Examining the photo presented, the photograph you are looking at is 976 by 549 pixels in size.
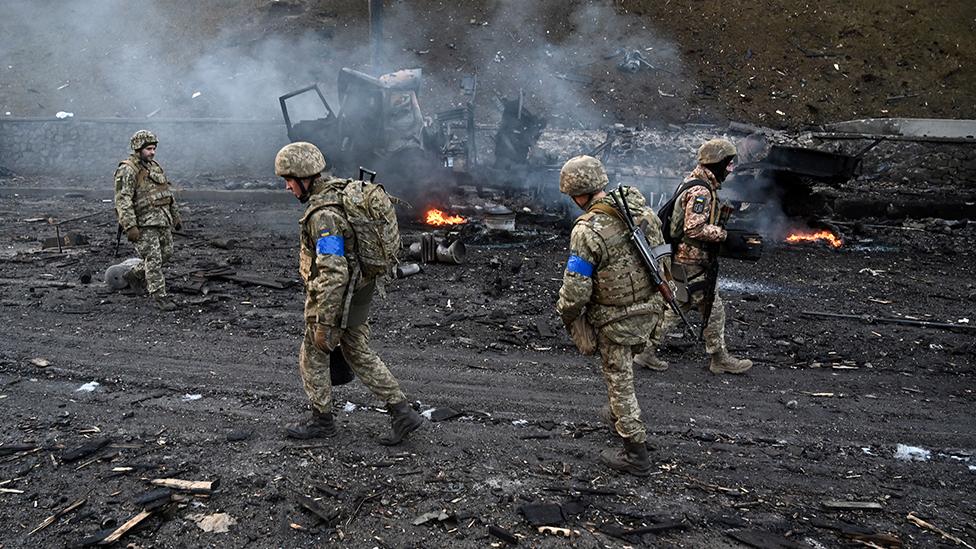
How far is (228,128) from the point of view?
1827cm

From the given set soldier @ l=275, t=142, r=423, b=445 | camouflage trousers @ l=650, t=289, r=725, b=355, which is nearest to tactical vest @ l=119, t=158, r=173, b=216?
soldier @ l=275, t=142, r=423, b=445

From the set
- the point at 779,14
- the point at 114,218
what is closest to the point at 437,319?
the point at 114,218

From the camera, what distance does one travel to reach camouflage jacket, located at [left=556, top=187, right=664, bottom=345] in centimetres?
412

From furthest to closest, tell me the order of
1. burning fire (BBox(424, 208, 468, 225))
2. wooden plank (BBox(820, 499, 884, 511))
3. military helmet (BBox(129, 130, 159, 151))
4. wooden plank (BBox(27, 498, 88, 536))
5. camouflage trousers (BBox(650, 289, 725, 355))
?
1. burning fire (BBox(424, 208, 468, 225))
2. military helmet (BBox(129, 130, 159, 151))
3. camouflage trousers (BBox(650, 289, 725, 355))
4. wooden plank (BBox(820, 499, 884, 511))
5. wooden plank (BBox(27, 498, 88, 536))

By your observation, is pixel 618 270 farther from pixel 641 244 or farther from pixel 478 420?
pixel 478 420

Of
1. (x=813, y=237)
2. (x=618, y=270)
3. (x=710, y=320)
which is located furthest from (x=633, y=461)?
(x=813, y=237)

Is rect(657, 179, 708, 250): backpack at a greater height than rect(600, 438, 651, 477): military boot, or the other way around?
rect(657, 179, 708, 250): backpack

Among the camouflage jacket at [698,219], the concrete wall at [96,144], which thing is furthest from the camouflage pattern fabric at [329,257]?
the concrete wall at [96,144]

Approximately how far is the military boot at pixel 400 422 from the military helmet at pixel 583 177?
184 cm

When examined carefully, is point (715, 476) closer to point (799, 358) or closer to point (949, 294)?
point (799, 358)

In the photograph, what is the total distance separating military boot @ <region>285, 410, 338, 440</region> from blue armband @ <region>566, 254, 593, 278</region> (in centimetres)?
203

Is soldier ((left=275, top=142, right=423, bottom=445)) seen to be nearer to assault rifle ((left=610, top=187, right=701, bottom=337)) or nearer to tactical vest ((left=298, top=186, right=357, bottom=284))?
tactical vest ((left=298, top=186, right=357, bottom=284))

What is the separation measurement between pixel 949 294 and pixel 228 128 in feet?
54.3

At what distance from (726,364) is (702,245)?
110 centimetres
